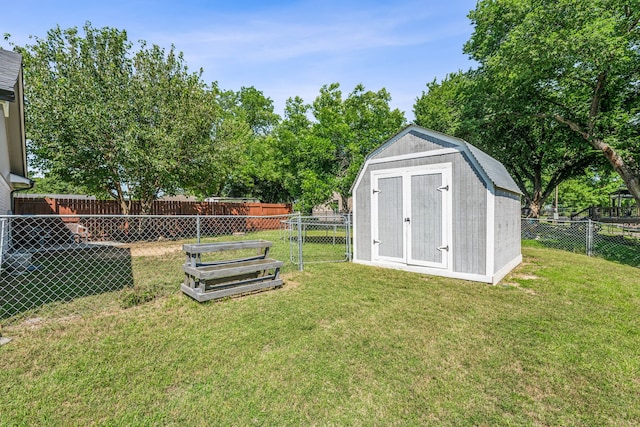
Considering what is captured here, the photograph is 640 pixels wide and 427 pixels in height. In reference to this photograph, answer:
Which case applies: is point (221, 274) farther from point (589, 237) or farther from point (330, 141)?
point (589, 237)

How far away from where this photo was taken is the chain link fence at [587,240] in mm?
8844

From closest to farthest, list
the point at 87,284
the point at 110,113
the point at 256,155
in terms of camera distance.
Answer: the point at 87,284
the point at 110,113
the point at 256,155

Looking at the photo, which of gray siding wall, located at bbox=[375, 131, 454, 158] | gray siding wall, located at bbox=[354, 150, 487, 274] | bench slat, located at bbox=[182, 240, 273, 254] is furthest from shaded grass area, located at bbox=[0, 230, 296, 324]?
gray siding wall, located at bbox=[354, 150, 487, 274]

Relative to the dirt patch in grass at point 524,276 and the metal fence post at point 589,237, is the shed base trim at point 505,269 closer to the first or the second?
the dirt patch in grass at point 524,276

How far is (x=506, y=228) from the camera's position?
619cm

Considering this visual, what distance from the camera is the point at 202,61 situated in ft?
40.4

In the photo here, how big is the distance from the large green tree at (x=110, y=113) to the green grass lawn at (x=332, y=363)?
28.7 ft

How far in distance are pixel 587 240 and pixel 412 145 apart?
758cm

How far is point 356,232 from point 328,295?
2.98 m

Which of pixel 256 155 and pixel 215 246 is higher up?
pixel 256 155

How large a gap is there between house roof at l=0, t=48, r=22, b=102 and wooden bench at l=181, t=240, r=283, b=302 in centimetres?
300

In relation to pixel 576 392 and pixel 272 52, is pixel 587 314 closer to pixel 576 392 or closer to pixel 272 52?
pixel 576 392

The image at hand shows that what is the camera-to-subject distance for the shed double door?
579 centimetres

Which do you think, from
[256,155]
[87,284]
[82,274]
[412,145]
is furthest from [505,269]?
[256,155]
